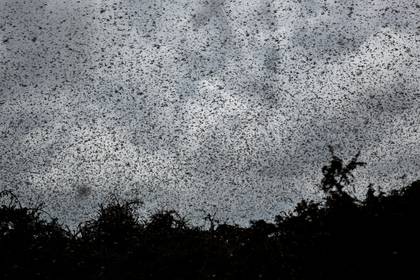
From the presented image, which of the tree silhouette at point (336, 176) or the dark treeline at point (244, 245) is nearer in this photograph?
the dark treeline at point (244, 245)

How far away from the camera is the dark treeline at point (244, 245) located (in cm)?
764

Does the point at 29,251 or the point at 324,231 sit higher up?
the point at 324,231

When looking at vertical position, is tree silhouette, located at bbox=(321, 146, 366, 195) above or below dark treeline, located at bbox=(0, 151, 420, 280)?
above

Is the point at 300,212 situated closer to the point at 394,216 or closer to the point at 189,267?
the point at 394,216

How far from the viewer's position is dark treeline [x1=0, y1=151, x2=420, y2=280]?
764 centimetres

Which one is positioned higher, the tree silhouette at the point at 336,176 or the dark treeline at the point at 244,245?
the tree silhouette at the point at 336,176

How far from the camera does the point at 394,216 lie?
8844 mm

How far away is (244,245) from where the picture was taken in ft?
29.7

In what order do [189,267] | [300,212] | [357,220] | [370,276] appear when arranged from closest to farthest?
[370,276] → [189,267] → [357,220] → [300,212]

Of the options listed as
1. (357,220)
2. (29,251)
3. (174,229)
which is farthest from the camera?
(174,229)

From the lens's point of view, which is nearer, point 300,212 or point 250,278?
point 250,278

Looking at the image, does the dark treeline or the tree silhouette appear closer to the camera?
the dark treeline

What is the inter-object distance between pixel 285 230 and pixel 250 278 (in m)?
3.07

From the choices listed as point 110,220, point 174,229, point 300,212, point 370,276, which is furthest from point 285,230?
point 110,220
